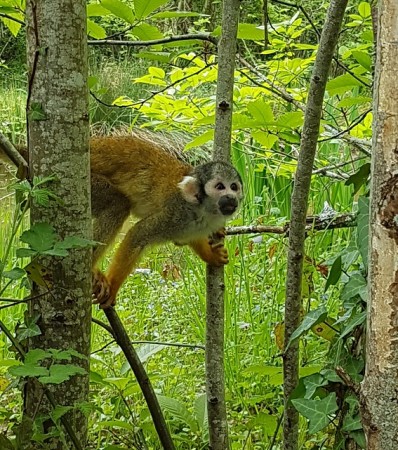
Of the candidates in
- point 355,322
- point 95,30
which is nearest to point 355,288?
point 355,322

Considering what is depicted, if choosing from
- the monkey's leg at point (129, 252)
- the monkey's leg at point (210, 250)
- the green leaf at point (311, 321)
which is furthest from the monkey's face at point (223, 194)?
the green leaf at point (311, 321)

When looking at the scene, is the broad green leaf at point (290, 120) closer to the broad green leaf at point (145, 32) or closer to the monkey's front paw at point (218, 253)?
the broad green leaf at point (145, 32)

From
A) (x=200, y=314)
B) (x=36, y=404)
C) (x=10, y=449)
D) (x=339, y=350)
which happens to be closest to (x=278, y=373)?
(x=339, y=350)

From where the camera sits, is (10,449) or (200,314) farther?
(200,314)

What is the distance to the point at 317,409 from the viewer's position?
1.42 meters

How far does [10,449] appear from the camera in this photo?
1.31 m

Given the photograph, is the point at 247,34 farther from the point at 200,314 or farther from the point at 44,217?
the point at 200,314

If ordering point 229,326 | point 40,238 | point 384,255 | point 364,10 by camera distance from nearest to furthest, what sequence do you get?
1. point 384,255
2. point 40,238
3. point 364,10
4. point 229,326

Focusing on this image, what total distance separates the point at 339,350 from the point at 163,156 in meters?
1.64

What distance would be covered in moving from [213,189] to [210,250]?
0.93ft

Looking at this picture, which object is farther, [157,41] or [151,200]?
[151,200]

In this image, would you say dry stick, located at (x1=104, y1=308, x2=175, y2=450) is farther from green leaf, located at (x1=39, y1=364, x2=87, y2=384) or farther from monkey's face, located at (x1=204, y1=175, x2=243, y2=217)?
monkey's face, located at (x1=204, y1=175, x2=243, y2=217)

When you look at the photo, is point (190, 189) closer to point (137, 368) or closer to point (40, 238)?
point (137, 368)

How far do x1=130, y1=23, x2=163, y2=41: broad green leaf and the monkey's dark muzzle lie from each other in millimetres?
A: 992
